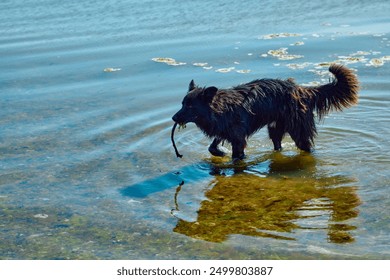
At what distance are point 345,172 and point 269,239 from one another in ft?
8.54

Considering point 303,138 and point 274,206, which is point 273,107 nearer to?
point 303,138

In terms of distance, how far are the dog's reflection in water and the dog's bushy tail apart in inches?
38.2

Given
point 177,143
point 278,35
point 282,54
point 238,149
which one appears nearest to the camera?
point 238,149

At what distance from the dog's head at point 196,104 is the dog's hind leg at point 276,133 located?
1270 mm

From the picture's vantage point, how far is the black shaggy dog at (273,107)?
1076 centimetres

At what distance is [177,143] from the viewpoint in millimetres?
11633

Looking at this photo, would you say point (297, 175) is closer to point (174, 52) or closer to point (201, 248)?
point (201, 248)

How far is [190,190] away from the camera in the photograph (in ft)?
32.1

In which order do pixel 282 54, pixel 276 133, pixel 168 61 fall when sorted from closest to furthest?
pixel 276 133 → pixel 282 54 → pixel 168 61

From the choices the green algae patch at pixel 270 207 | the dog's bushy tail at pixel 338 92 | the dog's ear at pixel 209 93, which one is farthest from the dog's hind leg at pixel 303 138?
the dog's ear at pixel 209 93

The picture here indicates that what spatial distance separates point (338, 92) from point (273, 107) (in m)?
1.06

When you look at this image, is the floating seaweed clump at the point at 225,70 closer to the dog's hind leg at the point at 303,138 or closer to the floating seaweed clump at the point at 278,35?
the floating seaweed clump at the point at 278,35

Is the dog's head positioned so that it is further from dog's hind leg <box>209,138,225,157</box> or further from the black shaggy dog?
dog's hind leg <box>209,138,225,157</box>

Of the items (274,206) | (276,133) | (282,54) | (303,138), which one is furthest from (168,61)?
(274,206)
